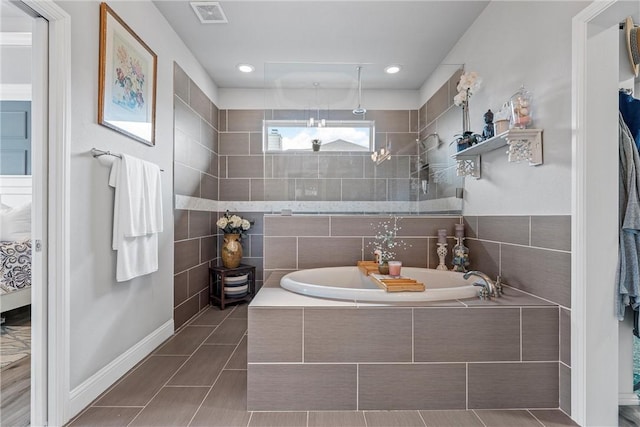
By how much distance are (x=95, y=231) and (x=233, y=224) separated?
71.5 inches

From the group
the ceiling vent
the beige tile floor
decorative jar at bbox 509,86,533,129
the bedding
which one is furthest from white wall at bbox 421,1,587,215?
the bedding

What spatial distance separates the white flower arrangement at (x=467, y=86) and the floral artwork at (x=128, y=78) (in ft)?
7.49

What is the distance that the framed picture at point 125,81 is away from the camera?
6.08 feet

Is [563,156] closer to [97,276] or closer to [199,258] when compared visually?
[97,276]

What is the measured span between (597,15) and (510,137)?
618mm

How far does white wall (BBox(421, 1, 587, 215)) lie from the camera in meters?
1.67

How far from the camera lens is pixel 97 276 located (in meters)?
1.81

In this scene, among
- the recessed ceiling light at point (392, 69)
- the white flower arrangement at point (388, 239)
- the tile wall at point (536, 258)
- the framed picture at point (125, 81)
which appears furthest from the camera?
the recessed ceiling light at point (392, 69)

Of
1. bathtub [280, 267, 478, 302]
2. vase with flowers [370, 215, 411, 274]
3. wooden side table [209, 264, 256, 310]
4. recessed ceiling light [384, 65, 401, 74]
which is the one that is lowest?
wooden side table [209, 264, 256, 310]

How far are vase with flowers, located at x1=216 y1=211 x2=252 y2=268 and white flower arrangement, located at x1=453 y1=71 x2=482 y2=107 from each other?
2.42 metres

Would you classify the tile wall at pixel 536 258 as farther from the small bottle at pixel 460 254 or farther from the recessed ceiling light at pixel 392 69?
the recessed ceiling light at pixel 392 69

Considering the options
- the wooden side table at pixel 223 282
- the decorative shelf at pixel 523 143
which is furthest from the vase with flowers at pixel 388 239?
the wooden side table at pixel 223 282

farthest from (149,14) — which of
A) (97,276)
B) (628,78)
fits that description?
(628,78)

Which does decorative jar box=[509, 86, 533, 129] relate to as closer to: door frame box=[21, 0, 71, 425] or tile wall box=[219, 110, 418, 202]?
tile wall box=[219, 110, 418, 202]
